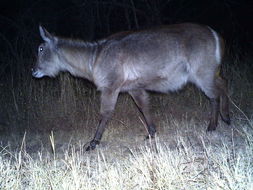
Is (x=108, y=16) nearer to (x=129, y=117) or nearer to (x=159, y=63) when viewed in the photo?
(x=129, y=117)

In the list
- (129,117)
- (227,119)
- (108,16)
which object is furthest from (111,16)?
(227,119)

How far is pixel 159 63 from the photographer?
721 cm

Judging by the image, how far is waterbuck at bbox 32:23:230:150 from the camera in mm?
7094

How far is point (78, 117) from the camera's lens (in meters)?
8.47

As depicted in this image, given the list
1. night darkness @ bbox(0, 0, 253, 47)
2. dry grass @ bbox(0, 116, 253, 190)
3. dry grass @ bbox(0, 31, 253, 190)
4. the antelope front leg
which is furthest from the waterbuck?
night darkness @ bbox(0, 0, 253, 47)

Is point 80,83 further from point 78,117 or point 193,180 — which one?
point 193,180

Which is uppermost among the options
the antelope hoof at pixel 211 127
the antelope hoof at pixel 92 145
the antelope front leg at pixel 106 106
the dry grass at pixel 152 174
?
the dry grass at pixel 152 174

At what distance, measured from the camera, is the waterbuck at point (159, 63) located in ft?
23.3

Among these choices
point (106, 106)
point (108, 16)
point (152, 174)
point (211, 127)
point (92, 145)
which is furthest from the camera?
point (108, 16)

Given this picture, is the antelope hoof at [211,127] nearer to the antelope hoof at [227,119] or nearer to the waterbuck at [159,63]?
the waterbuck at [159,63]

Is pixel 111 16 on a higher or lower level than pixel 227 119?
higher

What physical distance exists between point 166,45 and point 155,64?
348 millimetres

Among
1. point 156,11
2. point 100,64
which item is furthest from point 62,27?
point 100,64

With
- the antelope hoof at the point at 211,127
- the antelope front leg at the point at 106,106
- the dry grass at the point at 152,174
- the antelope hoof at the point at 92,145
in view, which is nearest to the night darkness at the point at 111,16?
the antelope front leg at the point at 106,106
